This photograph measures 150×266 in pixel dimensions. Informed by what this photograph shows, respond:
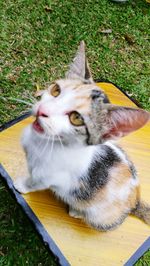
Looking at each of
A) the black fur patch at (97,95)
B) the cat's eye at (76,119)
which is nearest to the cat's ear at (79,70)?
the black fur patch at (97,95)

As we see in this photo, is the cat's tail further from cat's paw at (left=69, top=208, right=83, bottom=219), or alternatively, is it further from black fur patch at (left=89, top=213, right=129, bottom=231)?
cat's paw at (left=69, top=208, right=83, bottom=219)

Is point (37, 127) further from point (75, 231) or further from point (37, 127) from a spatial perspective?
point (75, 231)

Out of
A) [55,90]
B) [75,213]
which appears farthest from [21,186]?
[55,90]

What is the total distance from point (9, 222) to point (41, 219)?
0.38 m

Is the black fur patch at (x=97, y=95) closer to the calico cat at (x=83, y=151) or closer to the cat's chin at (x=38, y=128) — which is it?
the calico cat at (x=83, y=151)

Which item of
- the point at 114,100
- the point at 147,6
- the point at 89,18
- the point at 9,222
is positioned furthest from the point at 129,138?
the point at 147,6

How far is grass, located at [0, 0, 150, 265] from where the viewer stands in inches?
120

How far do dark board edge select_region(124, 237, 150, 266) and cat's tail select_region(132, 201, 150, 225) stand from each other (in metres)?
0.10

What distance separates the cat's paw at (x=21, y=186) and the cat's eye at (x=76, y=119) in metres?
0.60

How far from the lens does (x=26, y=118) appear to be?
2.38m

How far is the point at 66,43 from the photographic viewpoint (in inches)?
132

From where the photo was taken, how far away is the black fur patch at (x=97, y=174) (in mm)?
1913

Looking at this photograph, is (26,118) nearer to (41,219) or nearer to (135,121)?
(41,219)

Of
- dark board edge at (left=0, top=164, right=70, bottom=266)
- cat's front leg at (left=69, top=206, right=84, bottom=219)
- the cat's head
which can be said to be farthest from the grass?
the cat's head
